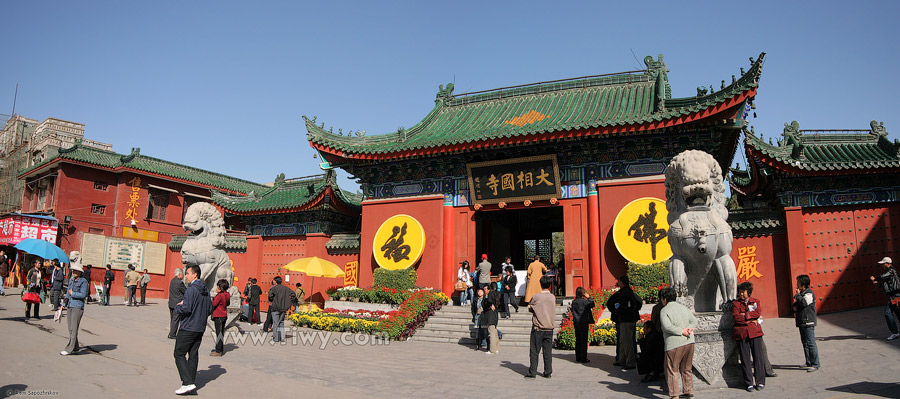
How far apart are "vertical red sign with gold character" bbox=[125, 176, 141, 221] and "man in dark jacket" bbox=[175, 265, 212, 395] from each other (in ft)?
77.1

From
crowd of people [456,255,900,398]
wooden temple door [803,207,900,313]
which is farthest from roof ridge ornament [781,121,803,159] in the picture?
crowd of people [456,255,900,398]

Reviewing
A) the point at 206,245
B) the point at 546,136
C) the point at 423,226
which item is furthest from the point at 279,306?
the point at 546,136

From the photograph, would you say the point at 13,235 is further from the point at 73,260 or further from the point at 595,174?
the point at 595,174

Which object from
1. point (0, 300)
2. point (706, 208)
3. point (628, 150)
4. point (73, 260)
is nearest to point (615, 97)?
point (628, 150)

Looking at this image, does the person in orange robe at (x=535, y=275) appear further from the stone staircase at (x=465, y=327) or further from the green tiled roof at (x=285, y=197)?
the green tiled roof at (x=285, y=197)

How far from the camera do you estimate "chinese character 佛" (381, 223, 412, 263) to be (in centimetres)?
1492

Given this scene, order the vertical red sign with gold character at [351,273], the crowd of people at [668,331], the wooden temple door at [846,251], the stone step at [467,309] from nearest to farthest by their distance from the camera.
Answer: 1. the crowd of people at [668,331]
2. the stone step at [467,309]
3. the wooden temple door at [846,251]
4. the vertical red sign with gold character at [351,273]

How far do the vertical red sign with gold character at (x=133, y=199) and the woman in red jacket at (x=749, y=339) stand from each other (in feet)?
88.5

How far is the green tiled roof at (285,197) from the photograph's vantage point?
17.4 meters

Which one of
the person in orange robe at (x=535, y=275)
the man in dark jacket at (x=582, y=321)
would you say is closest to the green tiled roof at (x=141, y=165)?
the person in orange robe at (x=535, y=275)

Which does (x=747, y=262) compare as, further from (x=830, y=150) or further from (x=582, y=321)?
(x=582, y=321)

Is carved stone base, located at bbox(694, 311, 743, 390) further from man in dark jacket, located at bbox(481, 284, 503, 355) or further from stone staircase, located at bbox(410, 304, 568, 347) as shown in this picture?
stone staircase, located at bbox(410, 304, 568, 347)

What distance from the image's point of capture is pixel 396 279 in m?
14.4

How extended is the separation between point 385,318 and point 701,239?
703cm
